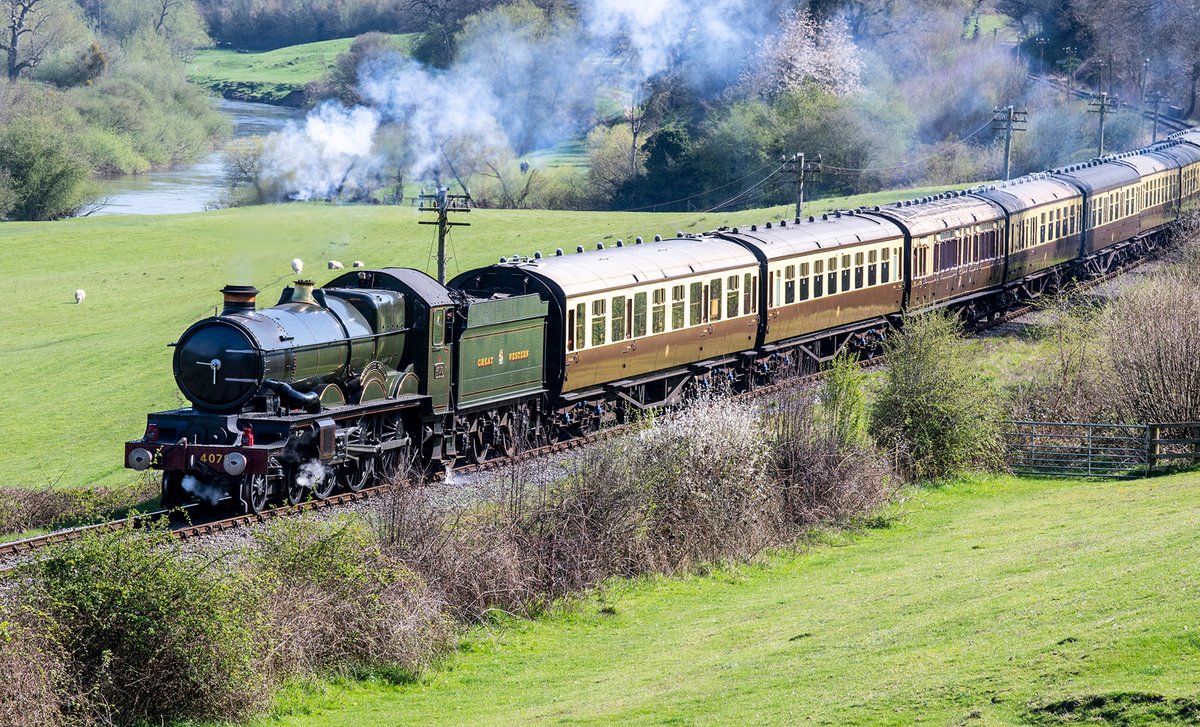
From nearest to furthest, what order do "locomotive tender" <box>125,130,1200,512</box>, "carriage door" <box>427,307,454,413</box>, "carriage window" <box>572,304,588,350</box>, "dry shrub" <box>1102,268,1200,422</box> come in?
"locomotive tender" <box>125,130,1200,512</box>
"carriage door" <box>427,307,454,413</box>
"carriage window" <box>572,304,588,350</box>
"dry shrub" <box>1102,268,1200,422</box>

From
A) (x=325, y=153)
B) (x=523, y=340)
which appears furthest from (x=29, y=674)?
(x=325, y=153)

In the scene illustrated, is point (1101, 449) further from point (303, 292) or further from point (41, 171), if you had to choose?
point (41, 171)

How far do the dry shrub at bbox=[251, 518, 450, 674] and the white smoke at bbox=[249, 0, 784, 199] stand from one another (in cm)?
1722

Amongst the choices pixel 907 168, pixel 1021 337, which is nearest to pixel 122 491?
pixel 1021 337

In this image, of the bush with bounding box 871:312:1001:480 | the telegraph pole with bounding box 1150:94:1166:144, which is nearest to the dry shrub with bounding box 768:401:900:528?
the bush with bounding box 871:312:1001:480

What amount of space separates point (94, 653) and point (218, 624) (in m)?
1.39

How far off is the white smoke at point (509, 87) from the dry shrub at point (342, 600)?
17222mm

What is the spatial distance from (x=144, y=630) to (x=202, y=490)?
6759 mm

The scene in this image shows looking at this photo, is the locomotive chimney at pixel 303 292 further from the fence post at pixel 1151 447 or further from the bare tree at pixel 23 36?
the bare tree at pixel 23 36

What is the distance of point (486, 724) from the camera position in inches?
640

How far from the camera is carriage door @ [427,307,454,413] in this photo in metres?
25.1

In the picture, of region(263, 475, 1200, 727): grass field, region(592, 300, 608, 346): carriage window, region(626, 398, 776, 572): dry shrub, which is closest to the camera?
region(263, 475, 1200, 727): grass field

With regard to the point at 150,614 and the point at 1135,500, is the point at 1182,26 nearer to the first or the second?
the point at 1135,500

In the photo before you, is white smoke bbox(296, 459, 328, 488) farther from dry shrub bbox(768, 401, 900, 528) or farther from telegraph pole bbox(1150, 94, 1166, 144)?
telegraph pole bbox(1150, 94, 1166, 144)
